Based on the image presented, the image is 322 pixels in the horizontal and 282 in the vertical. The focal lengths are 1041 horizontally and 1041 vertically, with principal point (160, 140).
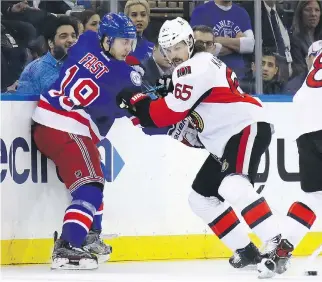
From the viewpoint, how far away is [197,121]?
5031 mm

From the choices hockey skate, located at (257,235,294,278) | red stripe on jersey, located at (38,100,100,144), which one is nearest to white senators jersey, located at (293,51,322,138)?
hockey skate, located at (257,235,294,278)

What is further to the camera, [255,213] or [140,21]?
[140,21]

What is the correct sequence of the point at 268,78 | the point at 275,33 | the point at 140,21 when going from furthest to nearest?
the point at 275,33 → the point at 268,78 → the point at 140,21

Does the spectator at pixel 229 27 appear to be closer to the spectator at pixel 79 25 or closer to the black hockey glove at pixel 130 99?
the spectator at pixel 79 25

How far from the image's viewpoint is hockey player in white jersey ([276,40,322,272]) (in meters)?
4.83

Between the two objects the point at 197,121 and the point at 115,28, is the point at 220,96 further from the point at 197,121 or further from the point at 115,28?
the point at 115,28

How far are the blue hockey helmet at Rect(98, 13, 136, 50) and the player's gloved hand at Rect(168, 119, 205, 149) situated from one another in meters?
0.51

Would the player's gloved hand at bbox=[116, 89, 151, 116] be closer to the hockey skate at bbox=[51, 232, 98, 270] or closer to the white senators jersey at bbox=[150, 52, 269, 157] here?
the white senators jersey at bbox=[150, 52, 269, 157]

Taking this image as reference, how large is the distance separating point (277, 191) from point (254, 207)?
3.12 feet

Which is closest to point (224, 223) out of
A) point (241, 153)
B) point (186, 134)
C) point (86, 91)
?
point (241, 153)

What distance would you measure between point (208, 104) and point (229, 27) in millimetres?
1428

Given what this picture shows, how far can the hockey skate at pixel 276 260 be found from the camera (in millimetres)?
4844

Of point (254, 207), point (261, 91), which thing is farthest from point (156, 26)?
point (254, 207)

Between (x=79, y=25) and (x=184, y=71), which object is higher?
(x=79, y=25)
